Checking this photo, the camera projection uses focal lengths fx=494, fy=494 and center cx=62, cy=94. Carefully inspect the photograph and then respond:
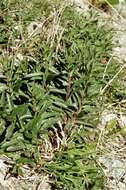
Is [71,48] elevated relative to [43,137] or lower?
elevated

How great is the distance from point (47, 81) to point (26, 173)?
61cm

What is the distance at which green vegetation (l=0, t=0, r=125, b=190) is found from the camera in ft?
8.76

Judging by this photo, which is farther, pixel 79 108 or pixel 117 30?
pixel 117 30

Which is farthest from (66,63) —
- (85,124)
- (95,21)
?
(95,21)

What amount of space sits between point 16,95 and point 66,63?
1.46 ft

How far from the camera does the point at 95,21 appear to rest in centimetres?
396

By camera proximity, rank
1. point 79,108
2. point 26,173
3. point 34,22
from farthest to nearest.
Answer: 1. point 34,22
2. point 79,108
3. point 26,173

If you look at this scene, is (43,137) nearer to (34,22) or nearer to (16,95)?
(16,95)

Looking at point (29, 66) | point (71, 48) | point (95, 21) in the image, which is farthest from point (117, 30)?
point (29, 66)

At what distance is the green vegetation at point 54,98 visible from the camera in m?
2.67

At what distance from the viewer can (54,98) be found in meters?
2.88

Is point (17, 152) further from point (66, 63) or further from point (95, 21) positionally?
point (95, 21)

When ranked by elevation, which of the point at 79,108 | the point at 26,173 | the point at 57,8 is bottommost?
the point at 26,173

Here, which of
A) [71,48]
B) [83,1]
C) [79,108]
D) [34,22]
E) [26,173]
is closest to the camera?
[26,173]
